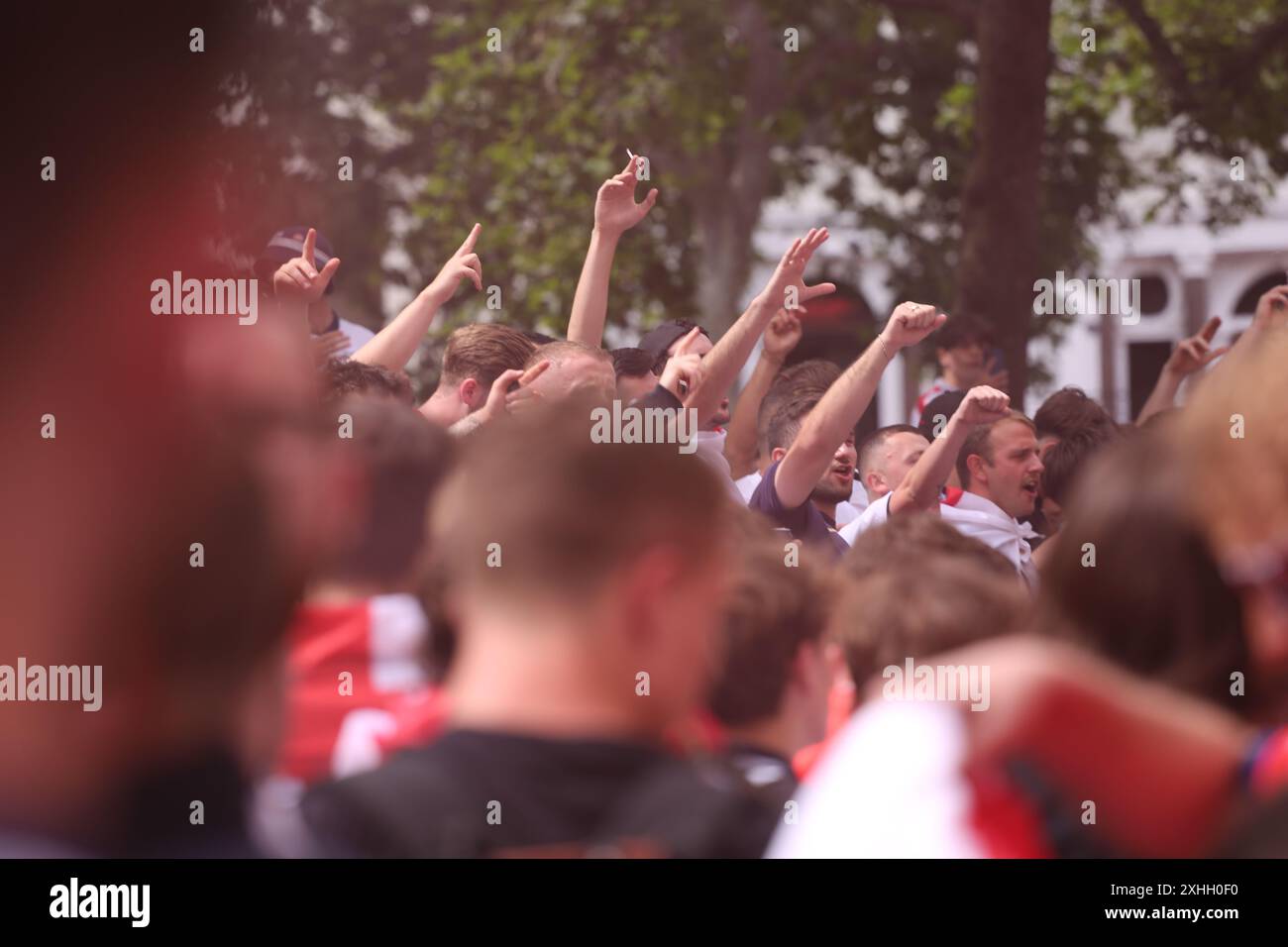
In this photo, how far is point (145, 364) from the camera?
9.02ft

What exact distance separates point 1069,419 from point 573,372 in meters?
2.22

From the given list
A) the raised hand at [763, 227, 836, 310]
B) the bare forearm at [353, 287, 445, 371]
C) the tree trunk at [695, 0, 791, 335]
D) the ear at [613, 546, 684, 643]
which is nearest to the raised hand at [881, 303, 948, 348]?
the raised hand at [763, 227, 836, 310]

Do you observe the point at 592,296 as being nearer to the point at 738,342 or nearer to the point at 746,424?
the point at 738,342

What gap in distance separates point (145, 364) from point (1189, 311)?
89.4ft

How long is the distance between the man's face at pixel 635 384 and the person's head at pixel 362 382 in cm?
119

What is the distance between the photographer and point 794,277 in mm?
5516

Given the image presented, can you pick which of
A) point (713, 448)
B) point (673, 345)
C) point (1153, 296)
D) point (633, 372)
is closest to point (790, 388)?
point (673, 345)

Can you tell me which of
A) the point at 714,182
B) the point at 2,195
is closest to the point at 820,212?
the point at 714,182

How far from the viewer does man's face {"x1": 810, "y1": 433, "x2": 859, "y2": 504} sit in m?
5.83

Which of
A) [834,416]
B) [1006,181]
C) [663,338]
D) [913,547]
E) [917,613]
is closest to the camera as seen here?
[917,613]

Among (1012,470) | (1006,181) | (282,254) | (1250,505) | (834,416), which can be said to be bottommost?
(1250,505)

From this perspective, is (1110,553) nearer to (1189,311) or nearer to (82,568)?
(82,568)
